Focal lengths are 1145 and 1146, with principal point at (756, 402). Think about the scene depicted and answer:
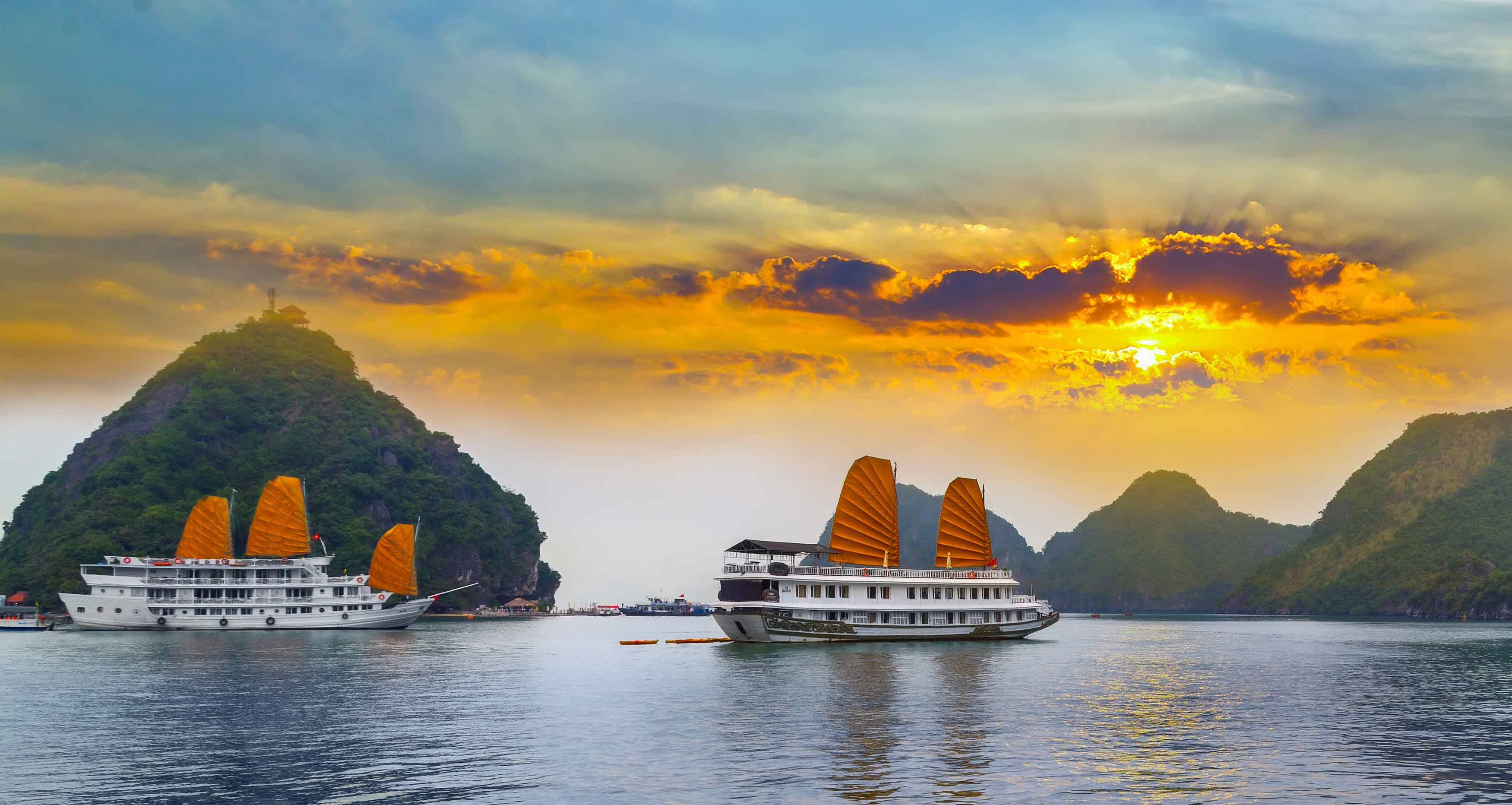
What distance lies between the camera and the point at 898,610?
68812 millimetres

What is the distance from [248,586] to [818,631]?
51.6m

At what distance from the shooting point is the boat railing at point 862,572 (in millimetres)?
66250

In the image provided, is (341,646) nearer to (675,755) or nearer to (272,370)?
(675,755)

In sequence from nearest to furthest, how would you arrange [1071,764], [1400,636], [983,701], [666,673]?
[1071,764] < [983,701] < [666,673] < [1400,636]

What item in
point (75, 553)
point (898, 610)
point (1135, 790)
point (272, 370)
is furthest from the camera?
point (272, 370)

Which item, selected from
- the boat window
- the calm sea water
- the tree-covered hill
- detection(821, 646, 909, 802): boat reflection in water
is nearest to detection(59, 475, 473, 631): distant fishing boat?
the tree-covered hill

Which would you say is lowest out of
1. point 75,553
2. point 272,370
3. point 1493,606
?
point 1493,606

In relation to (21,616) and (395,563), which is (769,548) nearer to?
(395,563)

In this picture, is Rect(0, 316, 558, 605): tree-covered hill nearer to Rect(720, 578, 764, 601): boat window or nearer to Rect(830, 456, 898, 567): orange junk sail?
Rect(720, 578, 764, 601): boat window

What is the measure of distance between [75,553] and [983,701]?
109004 mm

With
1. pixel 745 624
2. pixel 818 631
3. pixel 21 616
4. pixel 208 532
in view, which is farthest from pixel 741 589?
pixel 21 616

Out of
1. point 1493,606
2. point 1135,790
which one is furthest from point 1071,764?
point 1493,606

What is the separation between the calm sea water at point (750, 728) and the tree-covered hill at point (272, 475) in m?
66.1

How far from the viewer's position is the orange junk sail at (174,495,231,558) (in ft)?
323
